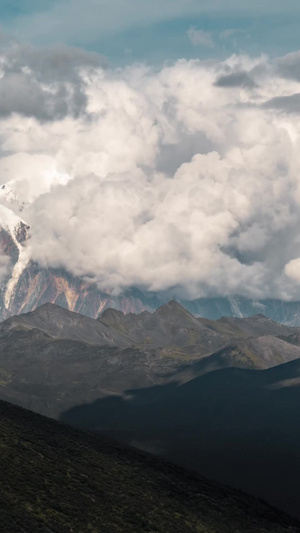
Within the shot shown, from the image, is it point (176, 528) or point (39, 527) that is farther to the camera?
point (176, 528)

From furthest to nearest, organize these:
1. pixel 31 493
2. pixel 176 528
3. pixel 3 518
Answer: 1. pixel 176 528
2. pixel 31 493
3. pixel 3 518

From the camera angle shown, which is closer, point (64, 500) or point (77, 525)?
point (77, 525)

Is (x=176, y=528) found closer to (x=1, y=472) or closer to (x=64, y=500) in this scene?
(x=64, y=500)

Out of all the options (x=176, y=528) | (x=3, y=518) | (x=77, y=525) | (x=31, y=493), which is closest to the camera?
(x=3, y=518)

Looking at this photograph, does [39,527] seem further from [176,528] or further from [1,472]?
[176,528]

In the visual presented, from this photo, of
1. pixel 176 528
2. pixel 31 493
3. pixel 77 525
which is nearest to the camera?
pixel 77 525

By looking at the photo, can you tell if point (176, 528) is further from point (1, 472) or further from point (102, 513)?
point (1, 472)

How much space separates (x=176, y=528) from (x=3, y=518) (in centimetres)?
5931

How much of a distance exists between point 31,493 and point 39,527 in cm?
2611

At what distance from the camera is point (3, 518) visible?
15500 centimetres

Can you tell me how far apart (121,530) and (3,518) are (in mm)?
35819

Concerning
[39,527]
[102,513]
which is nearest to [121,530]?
[102,513]

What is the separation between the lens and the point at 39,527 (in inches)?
6206

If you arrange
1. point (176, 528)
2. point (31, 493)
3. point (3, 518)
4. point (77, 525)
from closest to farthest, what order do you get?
point (3, 518) < point (77, 525) < point (31, 493) < point (176, 528)
